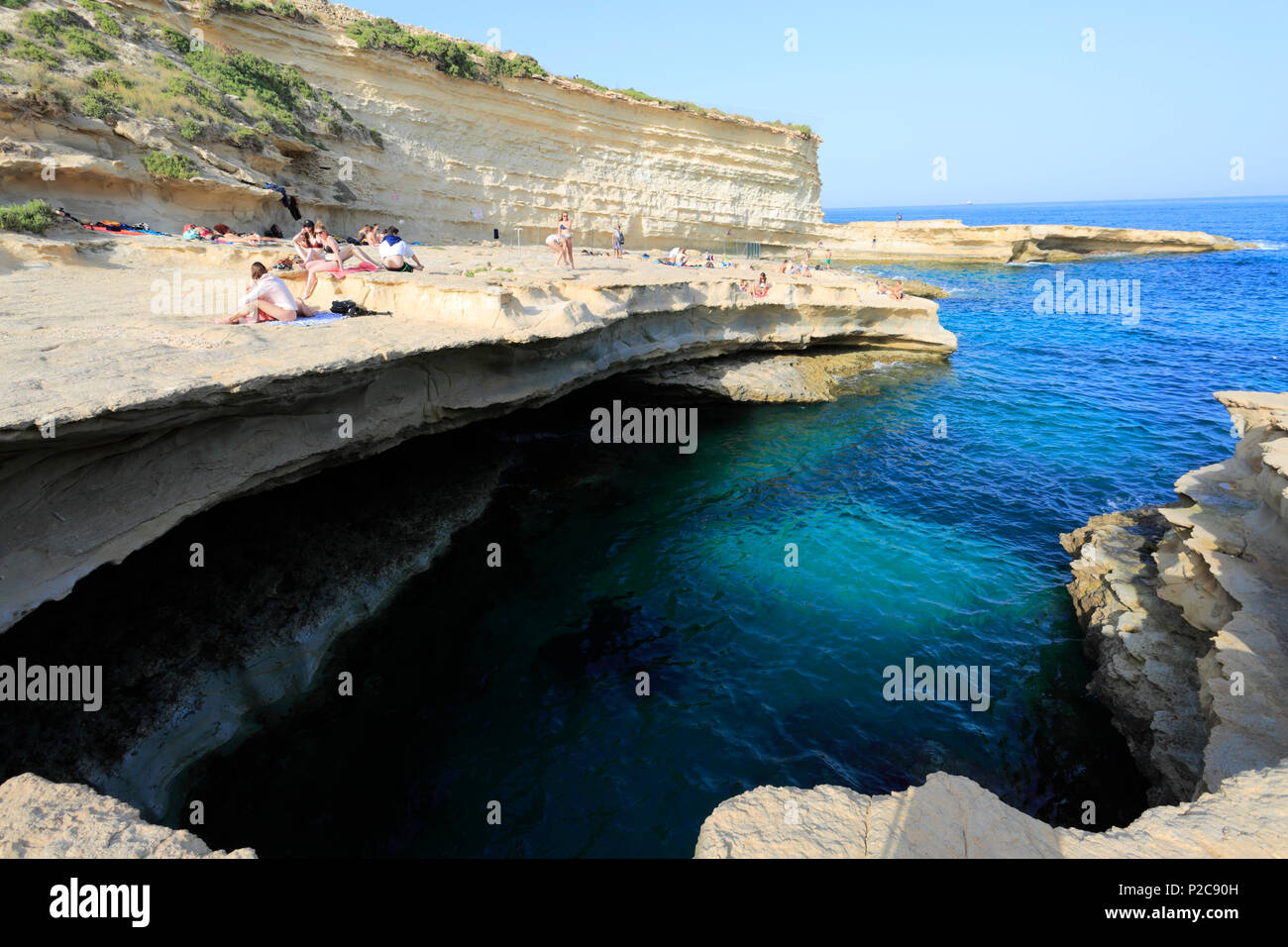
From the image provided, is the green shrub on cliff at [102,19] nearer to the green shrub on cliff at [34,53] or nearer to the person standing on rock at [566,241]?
the green shrub on cliff at [34,53]

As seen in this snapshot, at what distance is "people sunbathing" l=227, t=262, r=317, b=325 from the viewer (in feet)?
31.7

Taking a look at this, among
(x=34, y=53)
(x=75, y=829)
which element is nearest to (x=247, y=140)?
(x=34, y=53)

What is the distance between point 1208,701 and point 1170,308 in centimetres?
4149

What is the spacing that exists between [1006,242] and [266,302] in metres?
69.0

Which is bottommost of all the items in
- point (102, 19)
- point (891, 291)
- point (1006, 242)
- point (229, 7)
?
point (891, 291)

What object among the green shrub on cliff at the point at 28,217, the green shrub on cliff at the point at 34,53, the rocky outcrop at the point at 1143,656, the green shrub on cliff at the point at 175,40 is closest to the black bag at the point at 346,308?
the green shrub on cliff at the point at 28,217

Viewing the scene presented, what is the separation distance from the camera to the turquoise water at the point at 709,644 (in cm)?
774

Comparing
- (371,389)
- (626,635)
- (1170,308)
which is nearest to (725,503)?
(626,635)

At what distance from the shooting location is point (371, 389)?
1005cm

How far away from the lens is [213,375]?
6.82 meters

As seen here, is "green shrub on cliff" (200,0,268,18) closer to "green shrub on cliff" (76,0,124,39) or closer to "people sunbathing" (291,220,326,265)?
"green shrub on cliff" (76,0,124,39)

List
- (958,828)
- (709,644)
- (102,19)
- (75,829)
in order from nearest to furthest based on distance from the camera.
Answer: (958,828), (75,829), (709,644), (102,19)

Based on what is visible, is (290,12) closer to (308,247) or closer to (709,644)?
(308,247)

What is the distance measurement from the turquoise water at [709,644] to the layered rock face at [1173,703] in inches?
26.9
